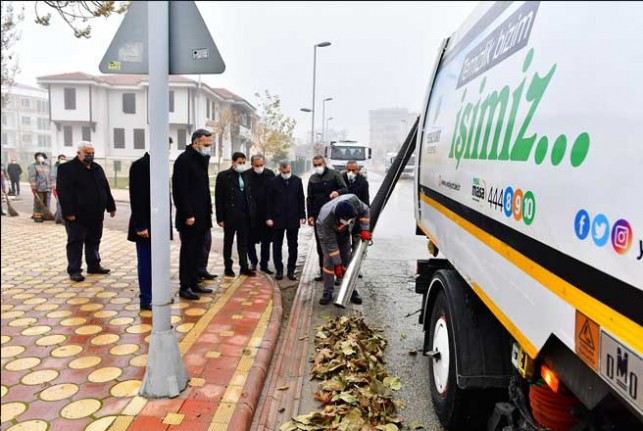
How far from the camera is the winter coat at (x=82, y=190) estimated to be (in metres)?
5.53

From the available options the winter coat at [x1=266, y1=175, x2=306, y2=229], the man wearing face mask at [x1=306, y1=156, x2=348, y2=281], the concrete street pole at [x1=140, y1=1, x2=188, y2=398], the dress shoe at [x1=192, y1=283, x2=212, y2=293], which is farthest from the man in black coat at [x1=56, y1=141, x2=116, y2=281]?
the concrete street pole at [x1=140, y1=1, x2=188, y2=398]

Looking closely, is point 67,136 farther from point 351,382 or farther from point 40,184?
point 351,382

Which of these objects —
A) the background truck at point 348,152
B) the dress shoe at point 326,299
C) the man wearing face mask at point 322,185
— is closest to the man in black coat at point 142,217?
the dress shoe at point 326,299

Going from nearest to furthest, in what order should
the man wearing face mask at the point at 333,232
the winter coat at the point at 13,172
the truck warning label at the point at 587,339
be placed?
1. the truck warning label at the point at 587,339
2. the man wearing face mask at the point at 333,232
3. the winter coat at the point at 13,172

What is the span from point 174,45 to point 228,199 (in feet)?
11.2

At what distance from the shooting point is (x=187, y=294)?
210 inches

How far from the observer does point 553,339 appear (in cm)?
158

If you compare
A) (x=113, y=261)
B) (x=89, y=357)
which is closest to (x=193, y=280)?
(x=89, y=357)

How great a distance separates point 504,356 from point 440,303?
745 millimetres

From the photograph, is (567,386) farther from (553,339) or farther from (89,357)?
(89,357)

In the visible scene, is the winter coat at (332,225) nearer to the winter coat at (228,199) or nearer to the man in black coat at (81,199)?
the winter coat at (228,199)

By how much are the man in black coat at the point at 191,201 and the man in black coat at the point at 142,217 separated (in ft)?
1.27

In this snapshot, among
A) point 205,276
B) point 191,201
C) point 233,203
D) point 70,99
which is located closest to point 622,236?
point 191,201

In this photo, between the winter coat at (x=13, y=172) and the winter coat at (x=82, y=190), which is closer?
the winter coat at (x=82, y=190)
